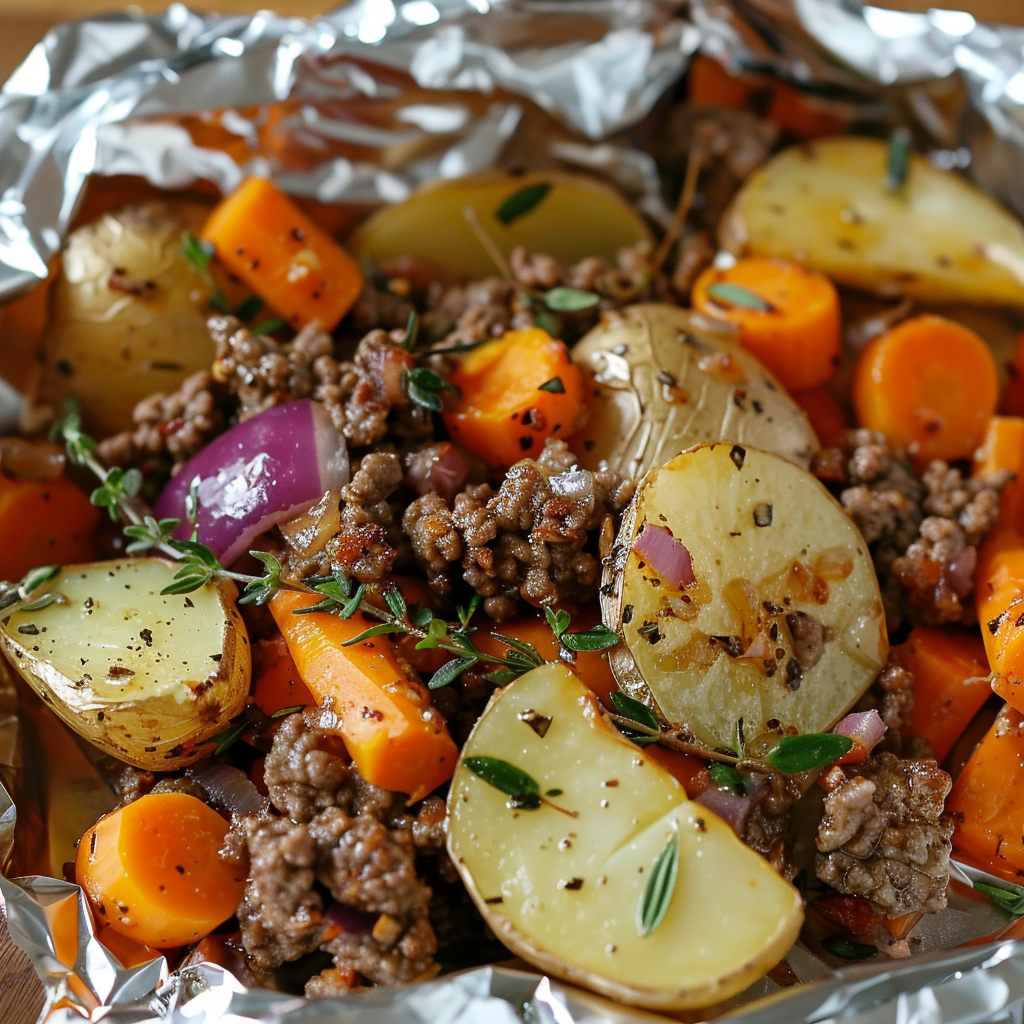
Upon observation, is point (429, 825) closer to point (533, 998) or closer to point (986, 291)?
point (533, 998)

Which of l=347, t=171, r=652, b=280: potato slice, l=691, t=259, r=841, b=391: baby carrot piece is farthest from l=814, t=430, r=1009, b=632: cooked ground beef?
l=347, t=171, r=652, b=280: potato slice

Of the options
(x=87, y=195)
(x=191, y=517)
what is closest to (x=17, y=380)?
(x=87, y=195)

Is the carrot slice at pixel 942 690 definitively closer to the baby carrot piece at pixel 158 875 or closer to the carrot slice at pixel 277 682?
the carrot slice at pixel 277 682

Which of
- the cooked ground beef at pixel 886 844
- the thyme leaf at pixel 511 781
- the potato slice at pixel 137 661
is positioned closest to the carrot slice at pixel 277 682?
the potato slice at pixel 137 661

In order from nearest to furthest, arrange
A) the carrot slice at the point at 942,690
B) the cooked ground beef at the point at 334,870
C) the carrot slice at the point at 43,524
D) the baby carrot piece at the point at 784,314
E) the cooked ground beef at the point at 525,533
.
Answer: the cooked ground beef at the point at 334,870 < the cooked ground beef at the point at 525,533 < the carrot slice at the point at 942,690 < the carrot slice at the point at 43,524 < the baby carrot piece at the point at 784,314

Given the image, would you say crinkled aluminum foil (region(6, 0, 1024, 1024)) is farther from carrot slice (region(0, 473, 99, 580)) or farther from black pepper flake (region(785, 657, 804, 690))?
black pepper flake (region(785, 657, 804, 690))
